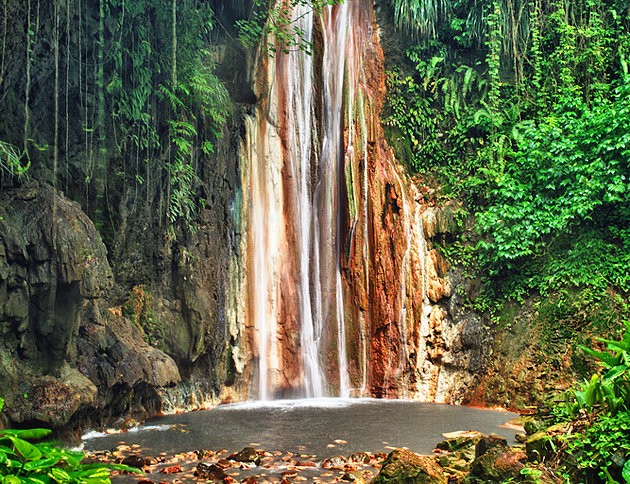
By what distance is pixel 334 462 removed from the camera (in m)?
7.11

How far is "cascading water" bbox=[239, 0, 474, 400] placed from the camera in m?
12.6

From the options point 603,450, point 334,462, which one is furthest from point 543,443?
point 334,462

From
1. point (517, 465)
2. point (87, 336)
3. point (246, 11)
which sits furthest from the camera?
point (246, 11)

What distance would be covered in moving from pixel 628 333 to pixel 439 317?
696 cm

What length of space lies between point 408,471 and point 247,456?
6.68ft

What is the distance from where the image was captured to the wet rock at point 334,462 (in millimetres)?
7039

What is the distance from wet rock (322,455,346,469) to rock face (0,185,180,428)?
2828 millimetres

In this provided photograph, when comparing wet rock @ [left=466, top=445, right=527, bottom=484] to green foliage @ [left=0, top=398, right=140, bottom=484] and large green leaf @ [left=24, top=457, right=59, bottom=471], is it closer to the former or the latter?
green foliage @ [left=0, top=398, right=140, bottom=484]

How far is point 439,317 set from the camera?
12.8 metres

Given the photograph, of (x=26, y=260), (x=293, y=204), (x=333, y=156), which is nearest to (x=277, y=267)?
(x=293, y=204)

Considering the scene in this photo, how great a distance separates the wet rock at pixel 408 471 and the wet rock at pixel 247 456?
5.39 feet

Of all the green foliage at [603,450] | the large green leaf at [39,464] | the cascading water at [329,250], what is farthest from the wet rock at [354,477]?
the cascading water at [329,250]

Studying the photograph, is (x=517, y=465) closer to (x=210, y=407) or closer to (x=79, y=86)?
(x=210, y=407)

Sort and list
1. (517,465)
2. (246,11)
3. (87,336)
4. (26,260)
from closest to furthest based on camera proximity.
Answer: (517,465)
(26,260)
(87,336)
(246,11)
